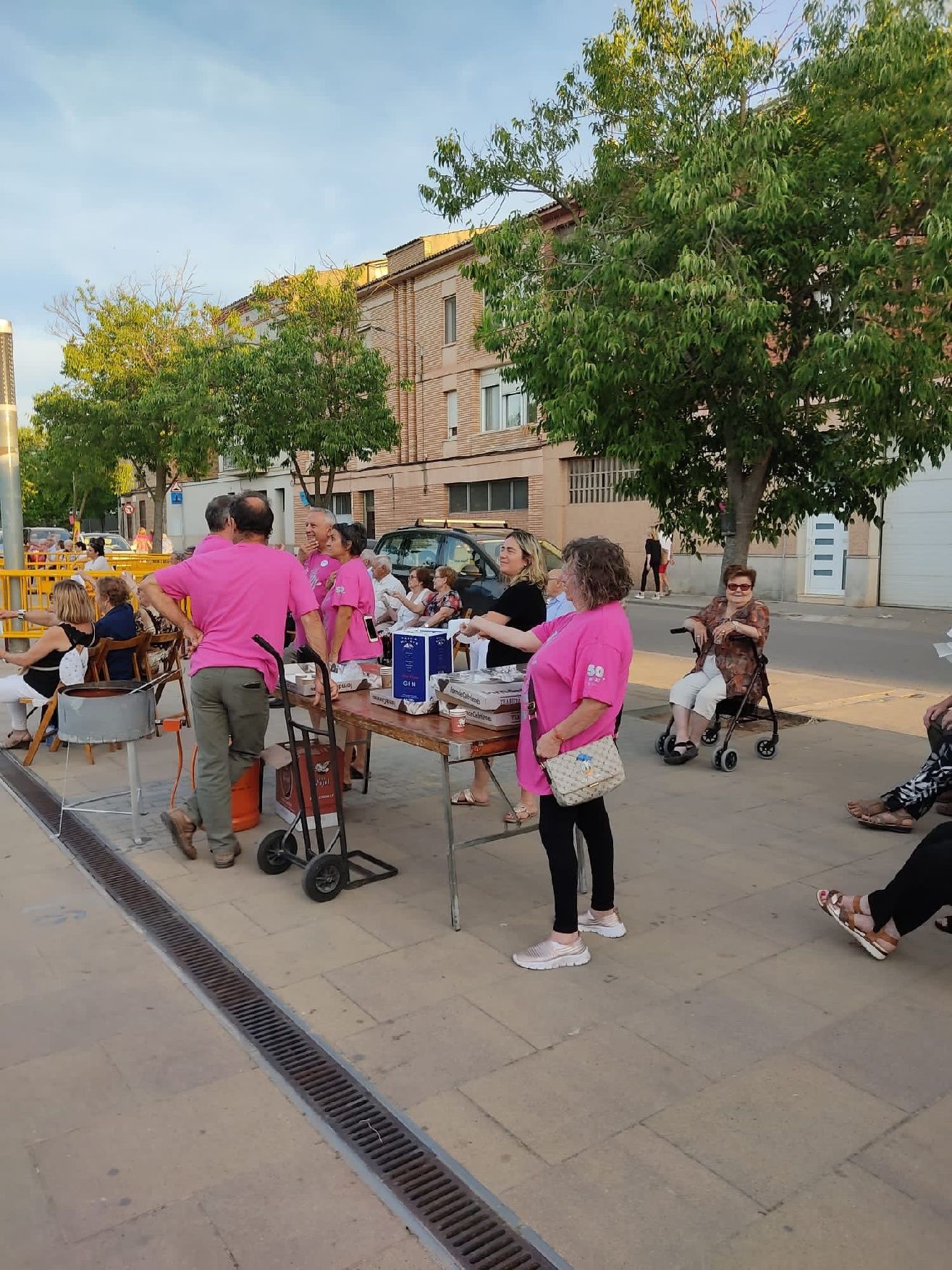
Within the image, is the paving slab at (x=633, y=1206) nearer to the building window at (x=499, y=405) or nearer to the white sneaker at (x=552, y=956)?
the white sneaker at (x=552, y=956)

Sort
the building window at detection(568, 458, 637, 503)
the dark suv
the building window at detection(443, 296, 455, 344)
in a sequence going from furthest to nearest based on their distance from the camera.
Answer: the building window at detection(443, 296, 455, 344)
the building window at detection(568, 458, 637, 503)
the dark suv

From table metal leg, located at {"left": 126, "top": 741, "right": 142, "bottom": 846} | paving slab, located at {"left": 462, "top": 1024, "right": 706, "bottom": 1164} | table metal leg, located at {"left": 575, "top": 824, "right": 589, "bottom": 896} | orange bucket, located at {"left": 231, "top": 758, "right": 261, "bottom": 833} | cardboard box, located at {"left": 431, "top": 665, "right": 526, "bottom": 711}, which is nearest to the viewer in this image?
paving slab, located at {"left": 462, "top": 1024, "right": 706, "bottom": 1164}

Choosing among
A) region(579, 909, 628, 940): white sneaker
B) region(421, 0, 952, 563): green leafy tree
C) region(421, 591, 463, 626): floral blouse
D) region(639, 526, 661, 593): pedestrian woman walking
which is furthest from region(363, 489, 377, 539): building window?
region(579, 909, 628, 940): white sneaker

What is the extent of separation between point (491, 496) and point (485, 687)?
24285mm

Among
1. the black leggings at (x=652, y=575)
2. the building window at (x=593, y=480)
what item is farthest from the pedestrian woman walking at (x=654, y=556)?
the building window at (x=593, y=480)

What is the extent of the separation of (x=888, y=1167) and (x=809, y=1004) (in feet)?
2.93

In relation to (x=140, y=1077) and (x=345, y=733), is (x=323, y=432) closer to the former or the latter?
(x=345, y=733)

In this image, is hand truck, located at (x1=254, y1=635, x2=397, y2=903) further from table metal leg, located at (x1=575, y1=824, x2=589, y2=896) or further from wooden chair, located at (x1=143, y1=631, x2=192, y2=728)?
wooden chair, located at (x1=143, y1=631, x2=192, y2=728)

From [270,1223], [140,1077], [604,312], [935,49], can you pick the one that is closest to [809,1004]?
[270,1223]

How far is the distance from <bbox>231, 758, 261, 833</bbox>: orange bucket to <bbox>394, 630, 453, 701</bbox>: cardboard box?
1.39 m

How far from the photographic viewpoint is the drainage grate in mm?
2416

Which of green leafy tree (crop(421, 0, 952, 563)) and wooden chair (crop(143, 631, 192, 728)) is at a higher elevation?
green leafy tree (crop(421, 0, 952, 563))

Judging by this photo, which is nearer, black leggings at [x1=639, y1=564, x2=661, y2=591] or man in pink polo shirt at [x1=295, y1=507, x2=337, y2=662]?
man in pink polo shirt at [x1=295, y1=507, x2=337, y2=662]

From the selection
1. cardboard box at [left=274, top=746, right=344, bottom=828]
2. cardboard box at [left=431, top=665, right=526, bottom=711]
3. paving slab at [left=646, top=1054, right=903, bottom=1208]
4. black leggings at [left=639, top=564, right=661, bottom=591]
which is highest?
cardboard box at [left=431, top=665, right=526, bottom=711]
